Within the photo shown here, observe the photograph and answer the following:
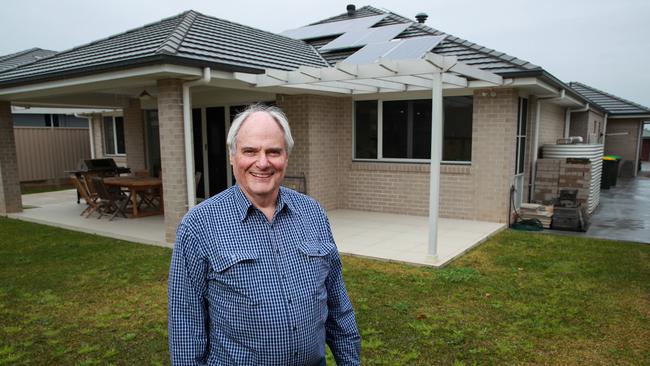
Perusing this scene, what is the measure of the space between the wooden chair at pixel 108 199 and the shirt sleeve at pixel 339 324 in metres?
8.21

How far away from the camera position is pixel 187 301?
62.0 inches

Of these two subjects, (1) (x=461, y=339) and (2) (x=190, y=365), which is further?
(1) (x=461, y=339)

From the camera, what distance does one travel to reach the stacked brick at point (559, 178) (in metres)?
9.14

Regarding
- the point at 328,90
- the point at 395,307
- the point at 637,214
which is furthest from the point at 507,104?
the point at 395,307

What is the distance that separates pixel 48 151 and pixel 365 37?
12800 millimetres

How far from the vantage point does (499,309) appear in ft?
14.6

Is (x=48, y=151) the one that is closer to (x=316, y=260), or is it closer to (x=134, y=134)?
(x=134, y=134)

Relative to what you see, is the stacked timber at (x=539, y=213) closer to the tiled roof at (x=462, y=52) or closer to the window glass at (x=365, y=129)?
the tiled roof at (x=462, y=52)

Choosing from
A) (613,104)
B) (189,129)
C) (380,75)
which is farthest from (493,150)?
(613,104)

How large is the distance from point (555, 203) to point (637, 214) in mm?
2715

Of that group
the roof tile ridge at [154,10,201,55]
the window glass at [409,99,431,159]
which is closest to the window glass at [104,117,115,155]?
the roof tile ridge at [154,10,201,55]

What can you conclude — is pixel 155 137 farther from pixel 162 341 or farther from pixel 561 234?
pixel 561 234

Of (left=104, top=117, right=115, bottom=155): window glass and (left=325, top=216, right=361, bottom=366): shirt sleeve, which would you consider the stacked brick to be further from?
(left=104, top=117, right=115, bottom=155): window glass

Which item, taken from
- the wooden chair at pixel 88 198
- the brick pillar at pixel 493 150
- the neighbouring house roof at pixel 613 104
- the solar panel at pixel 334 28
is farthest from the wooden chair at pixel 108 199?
the neighbouring house roof at pixel 613 104
